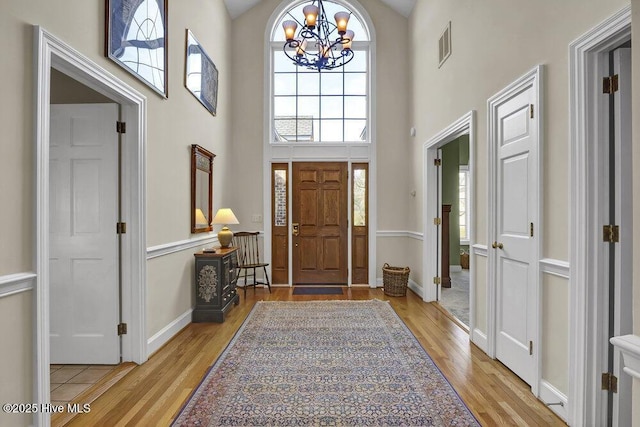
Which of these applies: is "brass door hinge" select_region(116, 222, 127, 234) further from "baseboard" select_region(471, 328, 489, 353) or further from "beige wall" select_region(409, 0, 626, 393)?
"baseboard" select_region(471, 328, 489, 353)

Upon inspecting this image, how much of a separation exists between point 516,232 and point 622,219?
2.82 feet

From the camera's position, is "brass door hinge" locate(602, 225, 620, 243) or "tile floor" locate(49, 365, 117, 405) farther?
"tile floor" locate(49, 365, 117, 405)

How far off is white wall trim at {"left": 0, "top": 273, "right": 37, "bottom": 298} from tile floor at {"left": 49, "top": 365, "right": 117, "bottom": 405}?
104 centimetres

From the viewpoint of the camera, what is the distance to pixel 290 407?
7.72 ft

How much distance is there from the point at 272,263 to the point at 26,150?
15.2 feet

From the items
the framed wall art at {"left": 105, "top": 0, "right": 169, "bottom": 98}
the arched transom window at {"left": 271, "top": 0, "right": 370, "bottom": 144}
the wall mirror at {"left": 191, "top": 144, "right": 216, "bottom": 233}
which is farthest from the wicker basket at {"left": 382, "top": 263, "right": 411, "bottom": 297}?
the framed wall art at {"left": 105, "top": 0, "right": 169, "bottom": 98}

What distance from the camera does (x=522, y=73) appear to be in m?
2.72

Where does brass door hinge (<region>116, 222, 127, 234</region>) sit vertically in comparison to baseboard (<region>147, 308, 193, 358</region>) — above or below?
above

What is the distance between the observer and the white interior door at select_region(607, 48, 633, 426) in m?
2.00

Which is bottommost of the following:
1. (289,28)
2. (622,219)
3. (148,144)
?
(622,219)

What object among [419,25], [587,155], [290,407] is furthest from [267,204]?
[587,155]

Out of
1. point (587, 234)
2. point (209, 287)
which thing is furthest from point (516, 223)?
point (209, 287)

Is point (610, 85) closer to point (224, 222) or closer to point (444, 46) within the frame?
point (444, 46)

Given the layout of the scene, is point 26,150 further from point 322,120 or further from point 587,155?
point 322,120
